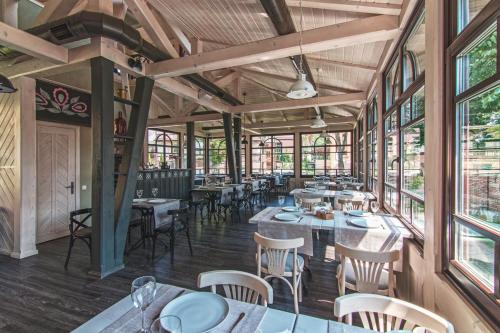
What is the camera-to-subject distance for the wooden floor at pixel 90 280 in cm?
228

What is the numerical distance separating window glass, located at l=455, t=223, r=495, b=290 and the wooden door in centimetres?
590

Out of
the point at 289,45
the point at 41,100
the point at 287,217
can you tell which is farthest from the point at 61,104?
the point at 287,217

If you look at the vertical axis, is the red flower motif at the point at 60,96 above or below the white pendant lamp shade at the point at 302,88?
above

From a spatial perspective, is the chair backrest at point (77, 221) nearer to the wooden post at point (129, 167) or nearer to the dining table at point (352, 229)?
the wooden post at point (129, 167)

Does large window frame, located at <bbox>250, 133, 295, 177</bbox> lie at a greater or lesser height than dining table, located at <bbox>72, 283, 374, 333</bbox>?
greater

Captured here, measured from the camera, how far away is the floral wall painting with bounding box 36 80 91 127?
169 inches

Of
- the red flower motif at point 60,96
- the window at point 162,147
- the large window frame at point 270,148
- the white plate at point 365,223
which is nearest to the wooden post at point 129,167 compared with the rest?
the red flower motif at point 60,96

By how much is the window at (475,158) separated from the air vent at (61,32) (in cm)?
379

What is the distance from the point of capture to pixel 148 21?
3.56 meters

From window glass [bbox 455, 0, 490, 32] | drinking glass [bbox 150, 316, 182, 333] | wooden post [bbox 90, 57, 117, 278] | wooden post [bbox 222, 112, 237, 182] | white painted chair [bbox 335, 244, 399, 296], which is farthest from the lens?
wooden post [bbox 222, 112, 237, 182]

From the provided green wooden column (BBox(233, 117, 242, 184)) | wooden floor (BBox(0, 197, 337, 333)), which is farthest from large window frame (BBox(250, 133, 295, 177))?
wooden floor (BBox(0, 197, 337, 333))

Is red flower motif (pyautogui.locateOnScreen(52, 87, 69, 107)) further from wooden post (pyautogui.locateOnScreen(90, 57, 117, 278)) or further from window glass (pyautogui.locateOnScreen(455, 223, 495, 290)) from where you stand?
window glass (pyautogui.locateOnScreen(455, 223, 495, 290))

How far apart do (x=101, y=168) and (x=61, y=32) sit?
5.55 feet

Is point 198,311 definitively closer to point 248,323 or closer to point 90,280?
point 248,323
